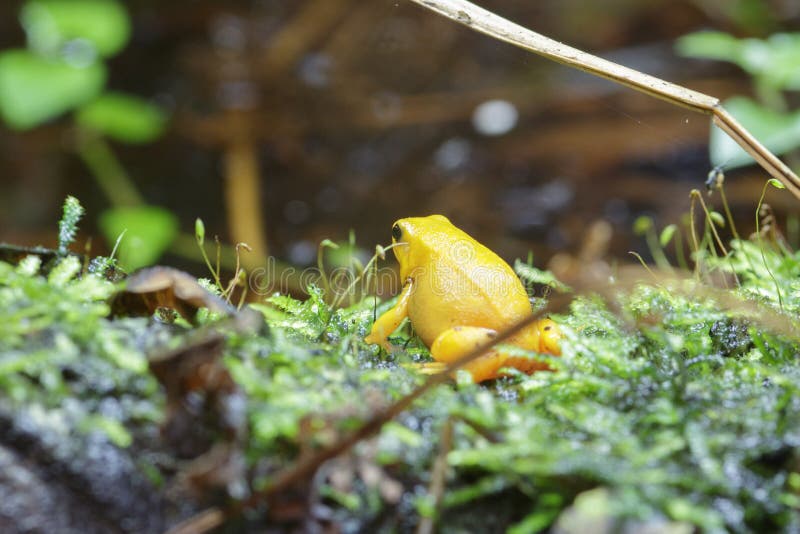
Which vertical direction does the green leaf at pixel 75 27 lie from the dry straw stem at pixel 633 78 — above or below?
below

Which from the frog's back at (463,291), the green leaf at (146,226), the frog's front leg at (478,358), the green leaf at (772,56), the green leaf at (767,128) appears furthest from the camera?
the green leaf at (146,226)

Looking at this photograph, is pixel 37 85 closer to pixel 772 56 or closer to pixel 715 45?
pixel 715 45

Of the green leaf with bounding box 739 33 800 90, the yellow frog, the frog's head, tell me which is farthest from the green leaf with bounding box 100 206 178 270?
the green leaf with bounding box 739 33 800 90

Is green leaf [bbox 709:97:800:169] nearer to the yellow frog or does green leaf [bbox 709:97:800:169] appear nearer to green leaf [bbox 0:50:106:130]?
the yellow frog

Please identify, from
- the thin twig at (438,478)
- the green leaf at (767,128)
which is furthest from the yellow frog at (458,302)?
the green leaf at (767,128)

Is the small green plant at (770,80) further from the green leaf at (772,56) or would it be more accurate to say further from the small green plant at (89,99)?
the small green plant at (89,99)
